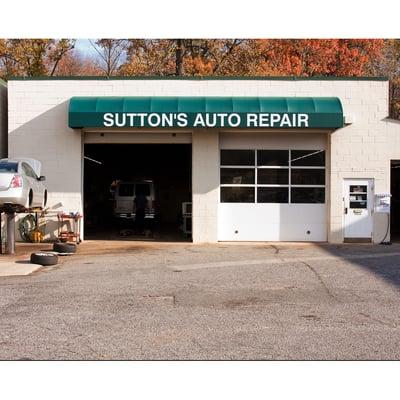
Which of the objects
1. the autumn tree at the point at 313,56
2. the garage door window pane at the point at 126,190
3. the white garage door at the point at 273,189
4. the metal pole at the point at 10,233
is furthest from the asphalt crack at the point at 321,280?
the autumn tree at the point at 313,56

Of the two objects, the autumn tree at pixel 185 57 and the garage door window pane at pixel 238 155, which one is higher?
the autumn tree at pixel 185 57

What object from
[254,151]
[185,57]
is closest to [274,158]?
[254,151]

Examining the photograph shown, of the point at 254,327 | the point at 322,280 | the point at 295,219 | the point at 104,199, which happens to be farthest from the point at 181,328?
the point at 104,199

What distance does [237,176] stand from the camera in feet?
67.7

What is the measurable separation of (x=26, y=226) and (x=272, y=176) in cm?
878

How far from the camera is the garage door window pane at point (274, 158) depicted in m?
20.7

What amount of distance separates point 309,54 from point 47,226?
25.8 m

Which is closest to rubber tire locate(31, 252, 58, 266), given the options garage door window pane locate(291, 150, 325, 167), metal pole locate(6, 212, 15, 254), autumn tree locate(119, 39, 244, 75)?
metal pole locate(6, 212, 15, 254)

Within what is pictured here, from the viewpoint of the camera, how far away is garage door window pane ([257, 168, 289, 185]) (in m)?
20.7

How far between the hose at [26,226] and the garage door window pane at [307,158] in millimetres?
9341

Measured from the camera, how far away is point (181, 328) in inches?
313

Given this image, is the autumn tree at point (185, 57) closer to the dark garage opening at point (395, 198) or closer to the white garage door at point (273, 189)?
the dark garage opening at point (395, 198)

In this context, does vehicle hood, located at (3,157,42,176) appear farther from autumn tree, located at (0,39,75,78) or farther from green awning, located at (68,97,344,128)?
autumn tree, located at (0,39,75,78)

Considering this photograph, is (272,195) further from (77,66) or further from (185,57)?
(77,66)
